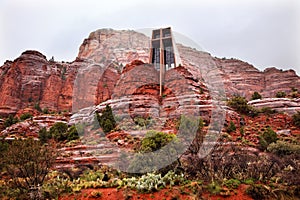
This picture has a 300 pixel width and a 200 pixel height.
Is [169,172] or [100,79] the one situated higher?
[100,79]

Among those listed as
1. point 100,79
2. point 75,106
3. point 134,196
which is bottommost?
point 134,196

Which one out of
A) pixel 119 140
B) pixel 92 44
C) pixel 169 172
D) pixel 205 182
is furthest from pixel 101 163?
pixel 92 44

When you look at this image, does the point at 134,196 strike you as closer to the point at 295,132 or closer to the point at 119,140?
the point at 119,140

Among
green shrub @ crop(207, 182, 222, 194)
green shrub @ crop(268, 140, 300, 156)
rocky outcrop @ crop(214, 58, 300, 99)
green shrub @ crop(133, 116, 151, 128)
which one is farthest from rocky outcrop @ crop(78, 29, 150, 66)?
green shrub @ crop(207, 182, 222, 194)

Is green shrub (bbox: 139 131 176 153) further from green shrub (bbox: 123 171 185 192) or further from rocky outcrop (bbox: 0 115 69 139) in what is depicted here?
rocky outcrop (bbox: 0 115 69 139)

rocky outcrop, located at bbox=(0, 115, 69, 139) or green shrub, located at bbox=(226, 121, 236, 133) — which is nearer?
green shrub, located at bbox=(226, 121, 236, 133)

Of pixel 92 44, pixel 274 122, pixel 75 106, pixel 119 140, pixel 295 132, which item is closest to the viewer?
pixel 119 140

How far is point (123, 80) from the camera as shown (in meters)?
38.7

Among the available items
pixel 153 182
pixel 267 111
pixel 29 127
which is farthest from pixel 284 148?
pixel 29 127

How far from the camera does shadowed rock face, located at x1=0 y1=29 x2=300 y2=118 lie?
1335 inches

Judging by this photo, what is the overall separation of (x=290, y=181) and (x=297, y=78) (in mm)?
65882

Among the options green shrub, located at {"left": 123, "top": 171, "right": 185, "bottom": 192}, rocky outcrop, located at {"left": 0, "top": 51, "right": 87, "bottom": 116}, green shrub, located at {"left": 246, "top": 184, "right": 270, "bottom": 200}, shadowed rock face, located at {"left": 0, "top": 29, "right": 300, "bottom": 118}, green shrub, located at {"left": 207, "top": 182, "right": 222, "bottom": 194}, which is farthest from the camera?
rocky outcrop, located at {"left": 0, "top": 51, "right": 87, "bottom": 116}

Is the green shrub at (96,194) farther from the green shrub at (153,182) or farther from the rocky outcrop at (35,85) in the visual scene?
the rocky outcrop at (35,85)

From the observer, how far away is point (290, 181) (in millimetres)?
13891
